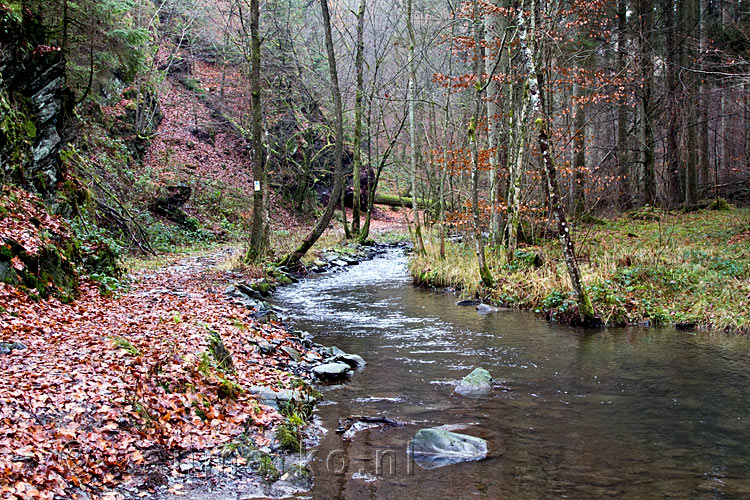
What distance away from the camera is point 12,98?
983 centimetres

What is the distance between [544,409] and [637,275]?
6105mm

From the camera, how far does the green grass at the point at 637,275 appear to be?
9766mm

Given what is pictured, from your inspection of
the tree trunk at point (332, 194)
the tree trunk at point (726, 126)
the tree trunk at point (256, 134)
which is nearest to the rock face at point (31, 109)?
the tree trunk at point (256, 134)

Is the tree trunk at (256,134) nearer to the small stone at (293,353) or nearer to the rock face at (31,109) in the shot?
the rock face at (31,109)

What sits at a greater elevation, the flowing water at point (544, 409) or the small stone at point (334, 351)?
the small stone at point (334, 351)

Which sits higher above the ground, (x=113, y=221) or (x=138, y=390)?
(x=113, y=221)

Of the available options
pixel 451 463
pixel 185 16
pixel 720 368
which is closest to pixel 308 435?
pixel 451 463

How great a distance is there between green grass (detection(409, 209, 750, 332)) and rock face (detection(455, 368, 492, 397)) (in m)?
4.04

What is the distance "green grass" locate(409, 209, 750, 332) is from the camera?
977 centimetres

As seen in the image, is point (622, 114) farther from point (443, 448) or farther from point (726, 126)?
point (443, 448)

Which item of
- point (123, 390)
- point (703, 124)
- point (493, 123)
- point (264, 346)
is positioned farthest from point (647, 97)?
point (123, 390)

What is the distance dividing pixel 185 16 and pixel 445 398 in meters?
29.2

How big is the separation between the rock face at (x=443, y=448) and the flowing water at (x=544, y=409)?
10 centimetres

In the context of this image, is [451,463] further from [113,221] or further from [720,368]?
[113,221]
